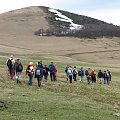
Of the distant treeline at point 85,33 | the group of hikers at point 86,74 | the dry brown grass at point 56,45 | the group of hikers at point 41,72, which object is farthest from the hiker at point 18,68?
the distant treeline at point 85,33

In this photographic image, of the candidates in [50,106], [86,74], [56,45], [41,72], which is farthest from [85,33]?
[50,106]

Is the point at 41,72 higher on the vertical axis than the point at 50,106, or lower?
higher

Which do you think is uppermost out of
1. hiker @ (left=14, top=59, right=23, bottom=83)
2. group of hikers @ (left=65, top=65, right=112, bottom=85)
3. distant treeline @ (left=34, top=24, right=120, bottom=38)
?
distant treeline @ (left=34, top=24, right=120, bottom=38)

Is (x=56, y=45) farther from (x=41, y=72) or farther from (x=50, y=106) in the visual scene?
(x=50, y=106)

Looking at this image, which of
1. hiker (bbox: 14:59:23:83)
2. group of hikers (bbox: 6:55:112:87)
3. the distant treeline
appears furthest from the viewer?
the distant treeline

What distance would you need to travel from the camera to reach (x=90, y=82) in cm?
4066

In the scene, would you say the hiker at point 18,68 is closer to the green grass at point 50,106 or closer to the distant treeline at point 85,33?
the green grass at point 50,106

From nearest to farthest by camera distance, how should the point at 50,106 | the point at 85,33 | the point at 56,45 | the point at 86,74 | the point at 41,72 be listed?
the point at 50,106 < the point at 41,72 < the point at 86,74 < the point at 56,45 < the point at 85,33

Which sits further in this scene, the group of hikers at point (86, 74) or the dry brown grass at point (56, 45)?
the dry brown grass at point (56, 45)

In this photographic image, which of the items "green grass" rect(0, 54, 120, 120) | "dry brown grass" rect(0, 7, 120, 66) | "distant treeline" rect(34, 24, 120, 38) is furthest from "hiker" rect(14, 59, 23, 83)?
"distant treeline" rect(34, 24, 120, 38)

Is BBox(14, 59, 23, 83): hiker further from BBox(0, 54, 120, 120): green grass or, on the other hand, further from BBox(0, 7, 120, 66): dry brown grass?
BBox(0, 7, 120, 66): dry brown grass

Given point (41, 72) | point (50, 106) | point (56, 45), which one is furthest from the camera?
point (56, 45)

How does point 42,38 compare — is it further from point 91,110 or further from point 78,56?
point 91,110

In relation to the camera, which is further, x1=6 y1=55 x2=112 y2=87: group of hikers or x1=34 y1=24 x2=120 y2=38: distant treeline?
x1=34 y1=24 x2=120 y2=38: distant treeline
